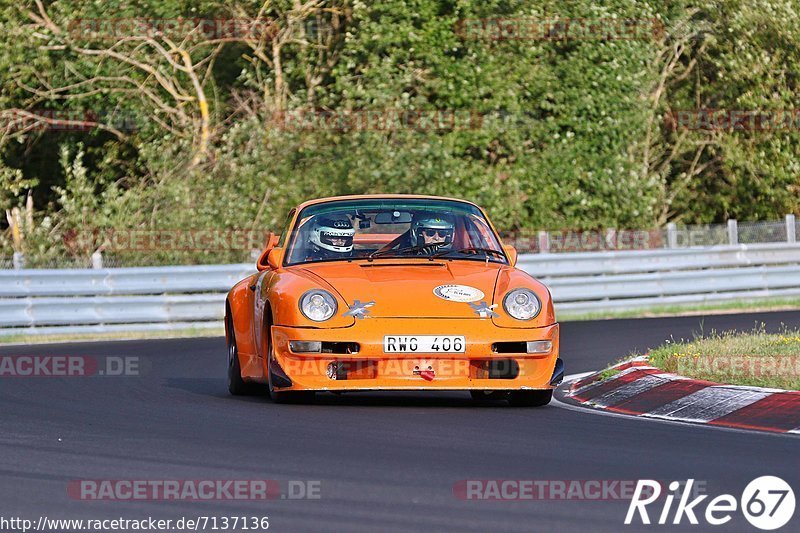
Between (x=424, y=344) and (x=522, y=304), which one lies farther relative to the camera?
(x=522, y=304)

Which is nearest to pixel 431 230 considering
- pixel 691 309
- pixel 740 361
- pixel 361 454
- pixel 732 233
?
pixel 740 361

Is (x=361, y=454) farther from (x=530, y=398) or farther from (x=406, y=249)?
(x=406, y=249)

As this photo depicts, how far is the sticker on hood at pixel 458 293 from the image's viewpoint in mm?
9891

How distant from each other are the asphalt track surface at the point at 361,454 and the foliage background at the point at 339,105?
15.2 meters

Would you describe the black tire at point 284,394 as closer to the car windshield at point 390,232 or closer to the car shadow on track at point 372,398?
the car shadow on track at point 372,398

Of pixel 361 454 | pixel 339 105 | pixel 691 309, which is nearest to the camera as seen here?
pixel 361 454

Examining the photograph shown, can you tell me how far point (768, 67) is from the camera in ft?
107

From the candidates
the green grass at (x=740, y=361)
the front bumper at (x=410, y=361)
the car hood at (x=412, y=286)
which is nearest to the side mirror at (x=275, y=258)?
the car hood at (x=412, y=286)

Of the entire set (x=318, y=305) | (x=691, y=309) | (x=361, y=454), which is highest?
(x=318, y=305)

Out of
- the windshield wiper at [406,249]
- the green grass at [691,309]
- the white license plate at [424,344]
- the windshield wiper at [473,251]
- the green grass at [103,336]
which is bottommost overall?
the green grass at [691,309]

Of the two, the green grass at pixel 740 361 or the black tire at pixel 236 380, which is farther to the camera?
the black tire at pixel 236 380

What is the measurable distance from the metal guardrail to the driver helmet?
393 inches

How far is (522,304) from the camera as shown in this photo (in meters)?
9.98

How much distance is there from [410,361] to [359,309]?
1.47 ft
